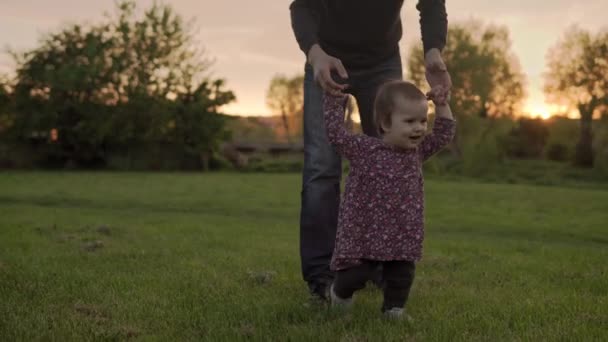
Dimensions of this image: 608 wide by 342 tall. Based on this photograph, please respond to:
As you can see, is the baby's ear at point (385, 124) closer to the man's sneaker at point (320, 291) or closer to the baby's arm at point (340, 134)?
the baby's arm at point (340, 134)

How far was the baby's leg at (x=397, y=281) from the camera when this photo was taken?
3.75 metres

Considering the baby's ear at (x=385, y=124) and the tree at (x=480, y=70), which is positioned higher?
the tree at (x=480, y=70)

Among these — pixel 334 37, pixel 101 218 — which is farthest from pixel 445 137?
pixel 101 218

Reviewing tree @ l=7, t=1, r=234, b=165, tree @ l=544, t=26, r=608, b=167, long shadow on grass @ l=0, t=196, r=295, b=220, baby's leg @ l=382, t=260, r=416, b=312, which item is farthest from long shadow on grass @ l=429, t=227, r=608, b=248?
tree @ l=544, t=26, r=608, b=167

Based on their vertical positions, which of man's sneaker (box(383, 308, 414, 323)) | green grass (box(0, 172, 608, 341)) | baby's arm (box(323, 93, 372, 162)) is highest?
baby's arm (box(323, 93, 372, 162))

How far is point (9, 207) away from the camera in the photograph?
41.3 ft

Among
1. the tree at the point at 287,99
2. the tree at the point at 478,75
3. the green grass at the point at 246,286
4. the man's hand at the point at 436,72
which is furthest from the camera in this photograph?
the tree at the point at 287,99

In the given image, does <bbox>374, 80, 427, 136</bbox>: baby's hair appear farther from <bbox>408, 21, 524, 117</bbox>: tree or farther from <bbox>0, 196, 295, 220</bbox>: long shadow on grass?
<bbox>408, 21, 524, 117</bbox>: tree

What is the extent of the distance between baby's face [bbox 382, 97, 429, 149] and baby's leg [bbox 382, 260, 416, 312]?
0.71 metres

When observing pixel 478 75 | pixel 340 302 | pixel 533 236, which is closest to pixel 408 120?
pixel 340 302

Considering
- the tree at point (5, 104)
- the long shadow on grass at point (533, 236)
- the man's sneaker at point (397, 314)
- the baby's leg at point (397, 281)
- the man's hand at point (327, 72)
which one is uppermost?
the tree at point (5, 104)

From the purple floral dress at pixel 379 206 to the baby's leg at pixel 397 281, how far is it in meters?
0.10

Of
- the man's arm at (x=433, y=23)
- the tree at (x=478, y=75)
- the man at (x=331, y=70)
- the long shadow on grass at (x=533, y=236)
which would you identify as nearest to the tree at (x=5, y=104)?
the tree at (x=478, y=75)

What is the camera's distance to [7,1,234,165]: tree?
109ft
